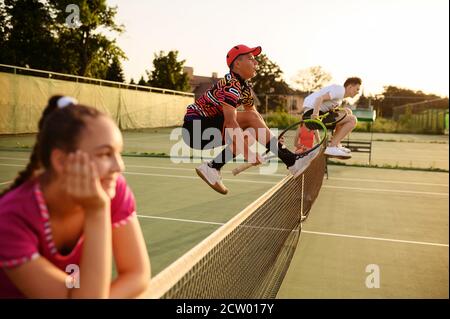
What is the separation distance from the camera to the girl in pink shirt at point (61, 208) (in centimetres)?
139

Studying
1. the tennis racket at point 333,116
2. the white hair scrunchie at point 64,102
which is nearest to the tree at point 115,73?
the tennis racket at point 333,116

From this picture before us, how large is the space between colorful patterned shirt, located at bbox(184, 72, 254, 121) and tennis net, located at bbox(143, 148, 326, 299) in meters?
0.70

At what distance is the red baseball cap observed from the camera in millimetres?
2934

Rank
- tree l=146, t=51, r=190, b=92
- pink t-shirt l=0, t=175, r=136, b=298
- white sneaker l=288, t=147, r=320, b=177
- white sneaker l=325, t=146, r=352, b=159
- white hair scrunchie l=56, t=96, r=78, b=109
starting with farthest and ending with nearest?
tree l=146, t=51, r=190, b=92 → white sneaker l=325, t=146, r=352, b=159 → white sneaker l=288, t=147, r=320, b=177 → white hair scrunchie l=56, t=96, r=78, b=109 → pink t-shirt l=0, t=175, r=136, b=298

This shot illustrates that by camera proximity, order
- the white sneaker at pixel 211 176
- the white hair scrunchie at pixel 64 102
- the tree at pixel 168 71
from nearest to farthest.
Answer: the white hair scrunchie at pixel 64 102 → the white sneaker at pixel 211 176 → the tree at pixel 168 71

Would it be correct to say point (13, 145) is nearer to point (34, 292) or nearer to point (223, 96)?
point (223, 96)

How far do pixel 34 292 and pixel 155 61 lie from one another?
42.5 meters

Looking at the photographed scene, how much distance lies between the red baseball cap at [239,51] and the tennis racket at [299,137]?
3.11ft

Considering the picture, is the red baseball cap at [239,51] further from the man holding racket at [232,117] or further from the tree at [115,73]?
the tree at [115,73]

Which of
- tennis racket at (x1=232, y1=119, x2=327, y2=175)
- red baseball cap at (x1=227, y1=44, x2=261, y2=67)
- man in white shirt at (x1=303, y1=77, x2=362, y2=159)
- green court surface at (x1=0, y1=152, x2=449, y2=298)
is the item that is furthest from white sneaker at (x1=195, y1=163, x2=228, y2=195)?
green court surface at (x1=0, y1=152, x2=449, y2=298)

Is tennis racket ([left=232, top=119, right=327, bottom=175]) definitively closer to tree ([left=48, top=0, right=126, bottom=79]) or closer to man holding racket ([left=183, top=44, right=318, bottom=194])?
man holding racket ([left=183, top=44, right=318, bottom=194])

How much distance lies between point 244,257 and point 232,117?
149 centimetres

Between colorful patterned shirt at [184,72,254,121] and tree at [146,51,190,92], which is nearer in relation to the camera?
colorful patterned shirt at [184,72,254,121]
